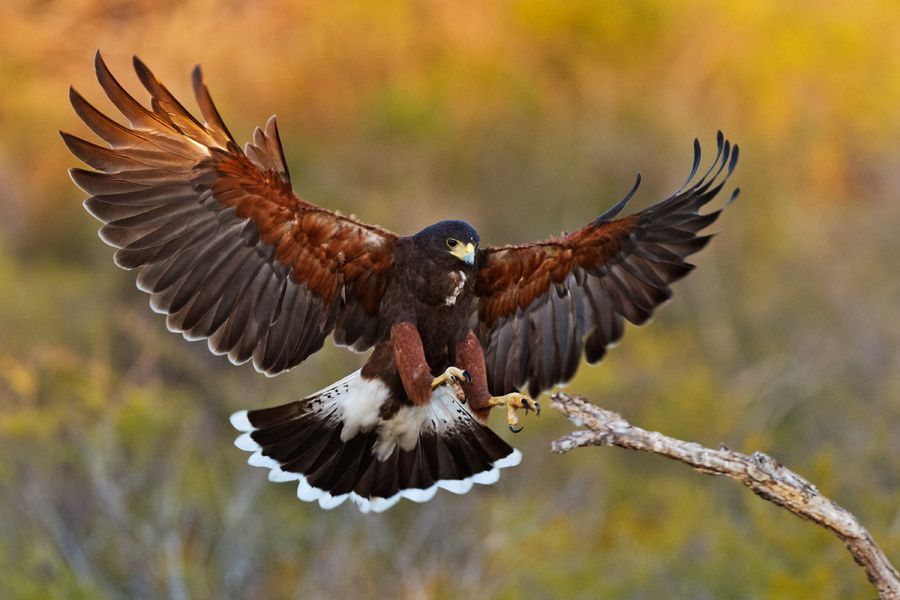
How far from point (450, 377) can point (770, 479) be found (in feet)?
7.12

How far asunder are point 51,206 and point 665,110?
1225 cm

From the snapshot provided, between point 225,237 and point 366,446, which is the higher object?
point 225,237

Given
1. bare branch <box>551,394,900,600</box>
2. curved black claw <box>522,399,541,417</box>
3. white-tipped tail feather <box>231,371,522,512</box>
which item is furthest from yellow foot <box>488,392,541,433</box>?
bare branch <box>551,394,900,600</box>

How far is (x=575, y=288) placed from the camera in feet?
32.1

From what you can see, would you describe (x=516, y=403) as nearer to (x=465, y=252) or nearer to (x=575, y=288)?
(x=465, y=252)

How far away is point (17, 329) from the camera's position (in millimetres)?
22344

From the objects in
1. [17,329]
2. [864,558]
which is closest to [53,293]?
[17,329]

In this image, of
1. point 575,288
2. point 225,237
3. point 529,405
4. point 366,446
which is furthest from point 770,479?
point 225,237

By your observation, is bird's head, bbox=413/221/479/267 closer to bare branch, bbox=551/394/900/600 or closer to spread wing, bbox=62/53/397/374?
spread wing, bbox=62/53/397/374

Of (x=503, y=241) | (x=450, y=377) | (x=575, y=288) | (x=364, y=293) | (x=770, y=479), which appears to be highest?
(x=503, y=241)

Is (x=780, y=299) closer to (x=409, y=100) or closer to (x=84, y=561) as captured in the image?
(x=409, y=100)

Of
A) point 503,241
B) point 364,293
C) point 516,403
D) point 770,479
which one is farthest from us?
point 503,241

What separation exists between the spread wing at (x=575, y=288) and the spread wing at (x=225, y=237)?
2.89 ft

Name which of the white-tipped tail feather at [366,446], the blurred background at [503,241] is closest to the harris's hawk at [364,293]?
the white-tipped tail feather at [366,446]
